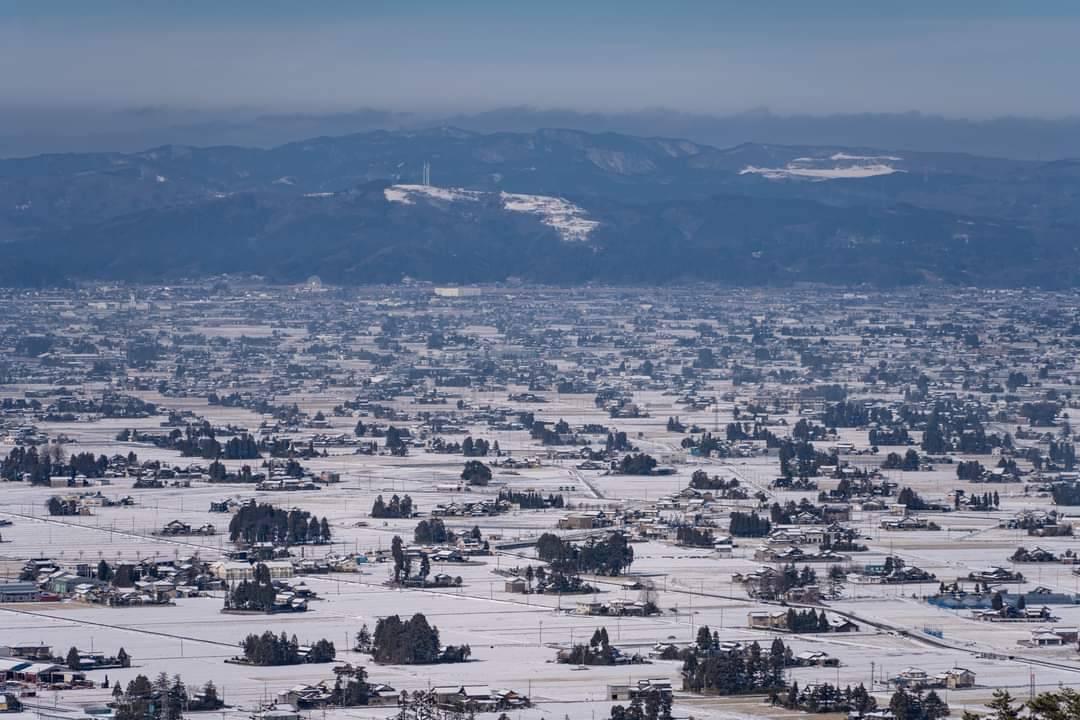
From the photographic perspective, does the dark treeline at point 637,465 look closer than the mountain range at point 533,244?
Yes

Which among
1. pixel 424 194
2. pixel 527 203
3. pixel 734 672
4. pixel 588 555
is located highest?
pixel 424 194

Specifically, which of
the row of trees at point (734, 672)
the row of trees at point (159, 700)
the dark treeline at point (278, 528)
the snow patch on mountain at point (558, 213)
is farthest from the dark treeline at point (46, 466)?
the snow patch on mountain at point (558, 213)

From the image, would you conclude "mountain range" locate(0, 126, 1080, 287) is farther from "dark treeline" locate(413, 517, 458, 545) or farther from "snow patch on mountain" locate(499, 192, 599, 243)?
"dark treeline" locate(413, 517, 458, 545)

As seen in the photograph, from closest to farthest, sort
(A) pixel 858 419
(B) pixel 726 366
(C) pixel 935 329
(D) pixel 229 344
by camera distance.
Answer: (A) pixel 858 419 < (B) pixel 726 366 < (D) pixel 229 344 < (C) pixel 935 329

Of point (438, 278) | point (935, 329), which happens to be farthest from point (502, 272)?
point (935, 329)

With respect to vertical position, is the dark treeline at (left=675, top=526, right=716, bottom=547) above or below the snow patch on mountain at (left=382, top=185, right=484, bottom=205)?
below

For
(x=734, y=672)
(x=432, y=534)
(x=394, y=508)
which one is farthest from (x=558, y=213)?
(x=734, y=672)

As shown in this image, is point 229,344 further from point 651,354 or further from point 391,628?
point 391,628

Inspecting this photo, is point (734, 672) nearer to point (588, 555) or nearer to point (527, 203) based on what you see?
point (588, 555)

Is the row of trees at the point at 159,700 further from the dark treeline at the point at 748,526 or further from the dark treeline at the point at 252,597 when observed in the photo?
the dark treeline at the point at 748,526

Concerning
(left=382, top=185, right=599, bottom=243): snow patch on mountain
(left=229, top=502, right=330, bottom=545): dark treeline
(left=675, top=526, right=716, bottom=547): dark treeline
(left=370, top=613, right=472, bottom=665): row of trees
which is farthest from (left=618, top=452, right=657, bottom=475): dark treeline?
(left=382, top=185, right=599, bottom=243): snow patch on mountain

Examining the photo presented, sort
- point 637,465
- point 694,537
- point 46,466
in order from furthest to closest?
point 637,465 → point 46,466 → point 694,537
